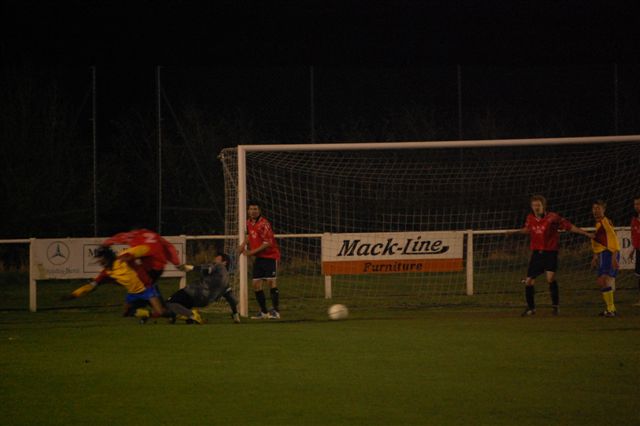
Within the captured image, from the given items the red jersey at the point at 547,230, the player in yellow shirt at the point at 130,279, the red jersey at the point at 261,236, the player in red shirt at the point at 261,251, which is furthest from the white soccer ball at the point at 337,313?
the red jersey at the point at 547,230

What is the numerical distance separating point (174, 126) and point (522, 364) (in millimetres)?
20589

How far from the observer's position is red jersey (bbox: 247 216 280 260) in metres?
13.8

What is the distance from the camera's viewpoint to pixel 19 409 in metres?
7.16

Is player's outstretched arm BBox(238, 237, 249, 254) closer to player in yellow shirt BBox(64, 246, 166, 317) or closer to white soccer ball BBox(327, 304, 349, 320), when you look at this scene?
white soccer ball BBox(327, 304, 349, 320)

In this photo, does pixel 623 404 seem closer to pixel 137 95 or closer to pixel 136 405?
pixel 136 405

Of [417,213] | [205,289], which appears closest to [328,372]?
[205,289]

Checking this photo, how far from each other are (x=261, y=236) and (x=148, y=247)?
2300 millimetres

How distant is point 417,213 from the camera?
1019 inches

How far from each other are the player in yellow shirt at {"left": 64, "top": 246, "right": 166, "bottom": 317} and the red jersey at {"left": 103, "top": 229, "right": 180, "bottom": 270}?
0.15 m

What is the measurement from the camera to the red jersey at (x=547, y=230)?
13406 millimetres

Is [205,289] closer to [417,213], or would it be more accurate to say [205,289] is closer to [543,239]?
[543,239]

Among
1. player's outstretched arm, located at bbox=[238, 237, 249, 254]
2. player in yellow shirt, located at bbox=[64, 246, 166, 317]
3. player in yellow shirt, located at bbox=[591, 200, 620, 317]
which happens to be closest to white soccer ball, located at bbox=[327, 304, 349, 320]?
player's outstretched arm, located at bbox=[238, 237, 249, 254]

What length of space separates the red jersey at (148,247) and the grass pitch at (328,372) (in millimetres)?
896

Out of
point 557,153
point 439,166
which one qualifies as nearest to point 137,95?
point 439,166
